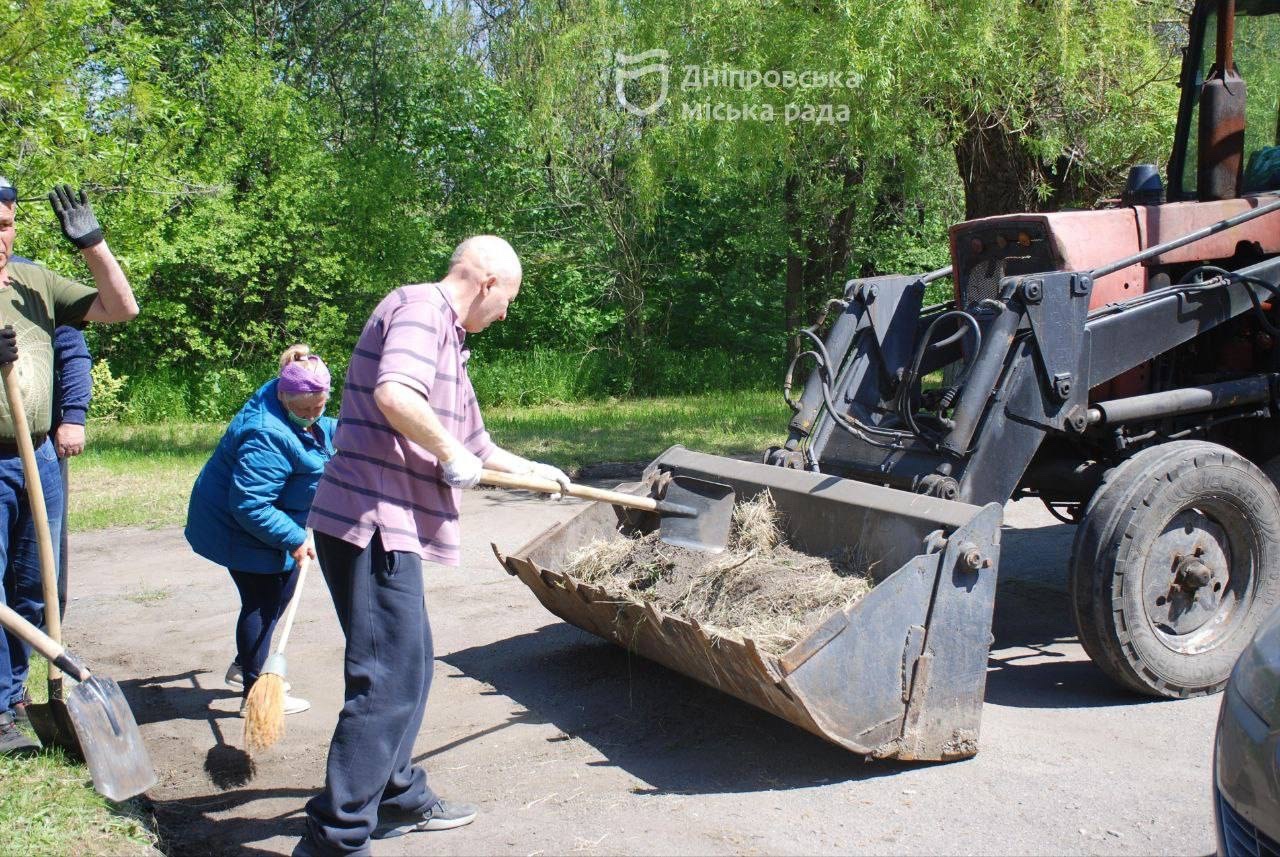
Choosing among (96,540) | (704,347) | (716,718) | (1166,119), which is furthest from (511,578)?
(704,347)

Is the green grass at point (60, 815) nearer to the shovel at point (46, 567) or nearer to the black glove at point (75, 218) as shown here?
the shovel at point (46, 567)

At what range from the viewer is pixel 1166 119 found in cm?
1018

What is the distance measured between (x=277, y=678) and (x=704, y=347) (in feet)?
57.1

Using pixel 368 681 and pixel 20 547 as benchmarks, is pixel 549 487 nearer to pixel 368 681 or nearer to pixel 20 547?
pixel 368 681

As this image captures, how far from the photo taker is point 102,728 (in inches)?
147

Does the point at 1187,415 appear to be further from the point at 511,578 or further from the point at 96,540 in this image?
the point at 96,540

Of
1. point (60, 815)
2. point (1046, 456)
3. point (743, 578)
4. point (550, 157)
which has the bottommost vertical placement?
point (60, 815)

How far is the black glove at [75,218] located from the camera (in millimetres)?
4305

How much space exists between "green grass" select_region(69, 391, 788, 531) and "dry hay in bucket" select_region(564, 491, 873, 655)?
5283 millimetres

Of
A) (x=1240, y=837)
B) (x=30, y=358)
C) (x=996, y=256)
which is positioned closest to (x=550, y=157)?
(x=996, y=256)

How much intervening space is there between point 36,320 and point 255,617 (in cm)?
145

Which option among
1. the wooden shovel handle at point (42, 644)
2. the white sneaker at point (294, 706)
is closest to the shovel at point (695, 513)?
the white sneaker at point (294, 706)

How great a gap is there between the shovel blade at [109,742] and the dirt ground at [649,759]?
0.32 m

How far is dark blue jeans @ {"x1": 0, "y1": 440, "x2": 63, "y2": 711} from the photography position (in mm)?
4438
